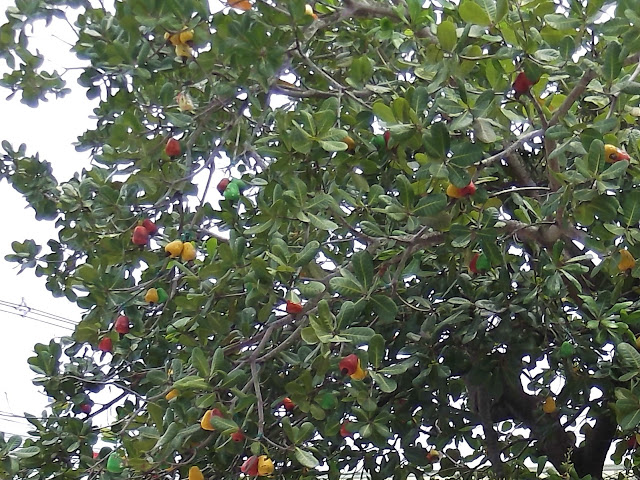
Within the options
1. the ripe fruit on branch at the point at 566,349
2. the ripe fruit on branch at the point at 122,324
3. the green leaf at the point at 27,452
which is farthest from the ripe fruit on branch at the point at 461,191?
the green leaf at the point at 27,452

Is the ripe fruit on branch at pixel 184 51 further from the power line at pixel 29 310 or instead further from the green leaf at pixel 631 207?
the power line at pixel 29 310

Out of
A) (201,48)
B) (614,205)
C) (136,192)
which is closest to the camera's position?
(614,205)

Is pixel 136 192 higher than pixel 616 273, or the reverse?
pixel 136 192

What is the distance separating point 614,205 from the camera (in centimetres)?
119

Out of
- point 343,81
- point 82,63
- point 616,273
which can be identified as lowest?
point 616,273

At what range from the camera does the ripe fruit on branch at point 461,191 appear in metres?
1.25

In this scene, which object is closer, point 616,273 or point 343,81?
point 616,273

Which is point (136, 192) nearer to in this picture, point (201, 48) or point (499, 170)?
point (201, 48)

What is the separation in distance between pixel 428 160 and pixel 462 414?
0.75 m

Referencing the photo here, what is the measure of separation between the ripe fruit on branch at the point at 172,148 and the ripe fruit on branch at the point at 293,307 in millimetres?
375

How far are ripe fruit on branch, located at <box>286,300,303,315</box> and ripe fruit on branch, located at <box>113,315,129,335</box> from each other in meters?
0.42

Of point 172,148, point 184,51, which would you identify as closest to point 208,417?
point 172,148

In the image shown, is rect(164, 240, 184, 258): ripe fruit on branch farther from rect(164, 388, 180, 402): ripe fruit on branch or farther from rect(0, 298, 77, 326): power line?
rect(0, 298, 77, 326): power line

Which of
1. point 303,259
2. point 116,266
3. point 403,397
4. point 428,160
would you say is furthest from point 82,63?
point 403,397
